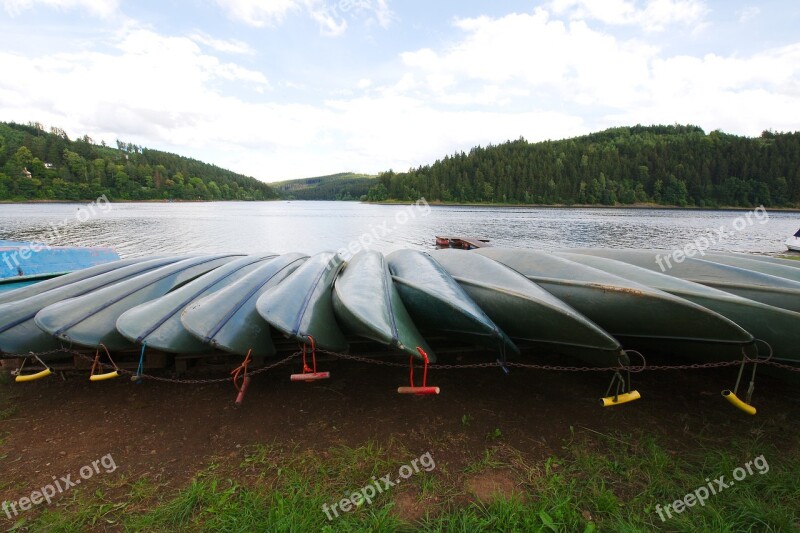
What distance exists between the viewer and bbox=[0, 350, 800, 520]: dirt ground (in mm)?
2851

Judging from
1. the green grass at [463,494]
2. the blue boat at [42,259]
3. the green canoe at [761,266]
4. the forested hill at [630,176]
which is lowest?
the green grass at [463,494]

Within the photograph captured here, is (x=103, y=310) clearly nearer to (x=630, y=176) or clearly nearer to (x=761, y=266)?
(x=761, y=266)

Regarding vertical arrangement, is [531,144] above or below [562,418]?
above

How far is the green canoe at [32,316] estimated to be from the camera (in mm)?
3428

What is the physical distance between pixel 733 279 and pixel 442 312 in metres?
3.33

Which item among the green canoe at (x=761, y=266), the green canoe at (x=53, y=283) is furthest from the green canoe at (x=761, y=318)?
the green canoe at (x=53, y=283)

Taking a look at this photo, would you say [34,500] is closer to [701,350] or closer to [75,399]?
[75,399]

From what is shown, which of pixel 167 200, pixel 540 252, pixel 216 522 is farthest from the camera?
pixel 167 200

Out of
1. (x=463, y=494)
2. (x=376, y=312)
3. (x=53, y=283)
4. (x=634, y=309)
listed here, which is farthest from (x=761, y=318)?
(x=53, y=283)

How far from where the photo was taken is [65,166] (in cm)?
9494

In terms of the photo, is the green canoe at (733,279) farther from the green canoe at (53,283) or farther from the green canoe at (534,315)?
the green canoe at (53,283)

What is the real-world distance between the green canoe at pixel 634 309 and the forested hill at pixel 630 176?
10250cm

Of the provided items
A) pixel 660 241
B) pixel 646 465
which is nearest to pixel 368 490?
pixel 646 465

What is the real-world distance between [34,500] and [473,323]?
3.32 meters
